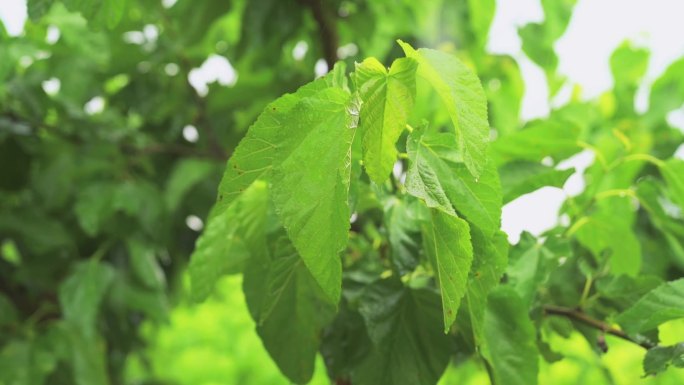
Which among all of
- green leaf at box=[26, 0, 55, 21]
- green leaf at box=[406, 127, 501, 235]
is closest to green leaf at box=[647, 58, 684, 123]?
green leaf at box=[406, 127, 501, 235]

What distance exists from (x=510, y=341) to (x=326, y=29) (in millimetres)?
409

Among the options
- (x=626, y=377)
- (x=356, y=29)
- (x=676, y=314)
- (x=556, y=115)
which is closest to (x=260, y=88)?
(x=356, y=29)

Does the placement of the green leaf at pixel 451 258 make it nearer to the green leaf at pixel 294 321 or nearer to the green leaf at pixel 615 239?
the green leaf at pixel 294 321

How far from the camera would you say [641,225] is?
1.04 metres

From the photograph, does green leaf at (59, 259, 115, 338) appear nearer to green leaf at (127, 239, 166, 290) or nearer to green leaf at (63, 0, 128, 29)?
green leaf at (127, 239, 166, 290)

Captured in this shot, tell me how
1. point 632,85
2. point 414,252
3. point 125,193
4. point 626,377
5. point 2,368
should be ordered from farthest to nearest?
point 626,377 < point 632,85 < point 125,193 < point 2,368 < point 414,252

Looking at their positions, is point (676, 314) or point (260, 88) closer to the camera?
point (676, 314)

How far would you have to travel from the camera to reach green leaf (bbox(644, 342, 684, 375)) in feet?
1.40

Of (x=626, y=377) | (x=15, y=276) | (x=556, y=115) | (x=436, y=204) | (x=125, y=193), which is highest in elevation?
(x=436, y=204)

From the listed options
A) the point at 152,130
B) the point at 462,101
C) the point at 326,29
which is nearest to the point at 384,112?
the point at 462,101

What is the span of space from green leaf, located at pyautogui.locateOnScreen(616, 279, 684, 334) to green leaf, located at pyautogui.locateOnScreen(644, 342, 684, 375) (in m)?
0.01

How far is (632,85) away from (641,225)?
0.58 ft

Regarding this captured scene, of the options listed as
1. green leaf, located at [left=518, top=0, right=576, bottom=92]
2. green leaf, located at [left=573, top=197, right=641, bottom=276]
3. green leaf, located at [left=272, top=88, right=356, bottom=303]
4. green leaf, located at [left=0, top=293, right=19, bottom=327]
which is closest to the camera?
green leaf, located at [left=272, top=88, right=356, bottom=303]

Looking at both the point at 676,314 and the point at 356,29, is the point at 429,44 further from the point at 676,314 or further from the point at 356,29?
the point at 676,314
